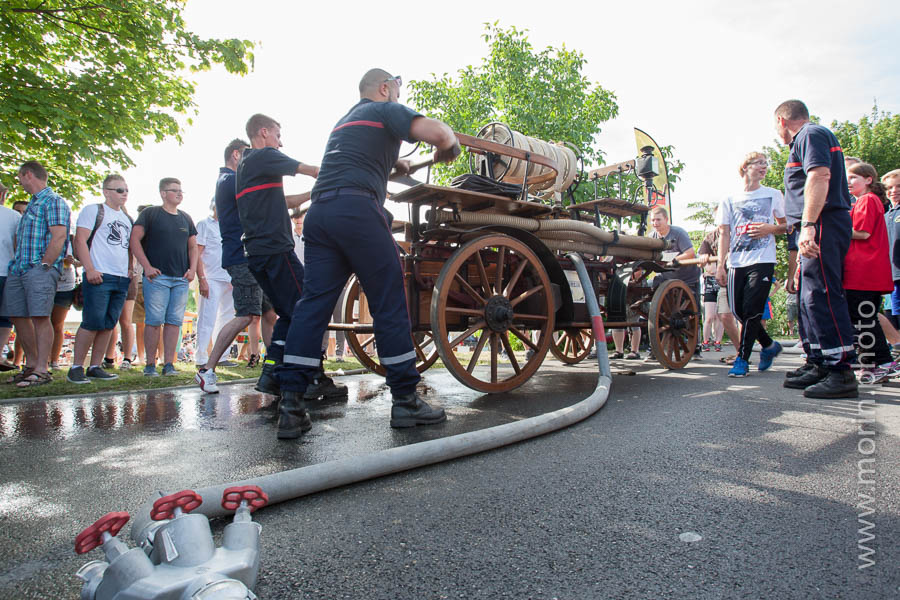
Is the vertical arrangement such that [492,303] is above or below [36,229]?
below

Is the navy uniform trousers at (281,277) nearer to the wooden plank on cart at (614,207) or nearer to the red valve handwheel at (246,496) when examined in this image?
the red valve handwheel at (246,496)

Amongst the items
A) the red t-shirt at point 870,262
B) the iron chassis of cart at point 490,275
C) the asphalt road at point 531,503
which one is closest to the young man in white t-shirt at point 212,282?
the iron chassis of cart at point 490,275

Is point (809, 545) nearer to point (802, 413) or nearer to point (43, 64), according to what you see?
point (802, 413)

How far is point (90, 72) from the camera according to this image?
8266mm

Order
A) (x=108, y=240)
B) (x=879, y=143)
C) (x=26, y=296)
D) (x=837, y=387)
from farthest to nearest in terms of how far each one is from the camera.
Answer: (x=879, y=143) → (x=108, y=240) → (x=26, y=296) → (x=837, y=387)

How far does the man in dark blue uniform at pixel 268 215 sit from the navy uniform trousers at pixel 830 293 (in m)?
3.49

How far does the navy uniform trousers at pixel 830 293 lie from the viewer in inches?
143

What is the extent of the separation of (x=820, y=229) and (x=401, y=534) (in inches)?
146

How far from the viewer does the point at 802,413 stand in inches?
122

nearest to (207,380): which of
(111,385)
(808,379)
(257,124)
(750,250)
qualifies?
(111,385)

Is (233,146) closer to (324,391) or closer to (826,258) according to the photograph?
(324,391)

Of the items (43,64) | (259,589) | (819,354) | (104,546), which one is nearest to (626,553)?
(259,589)

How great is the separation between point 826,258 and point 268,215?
12.5 feet

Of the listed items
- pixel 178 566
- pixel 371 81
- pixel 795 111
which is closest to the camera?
pixel 178 566
